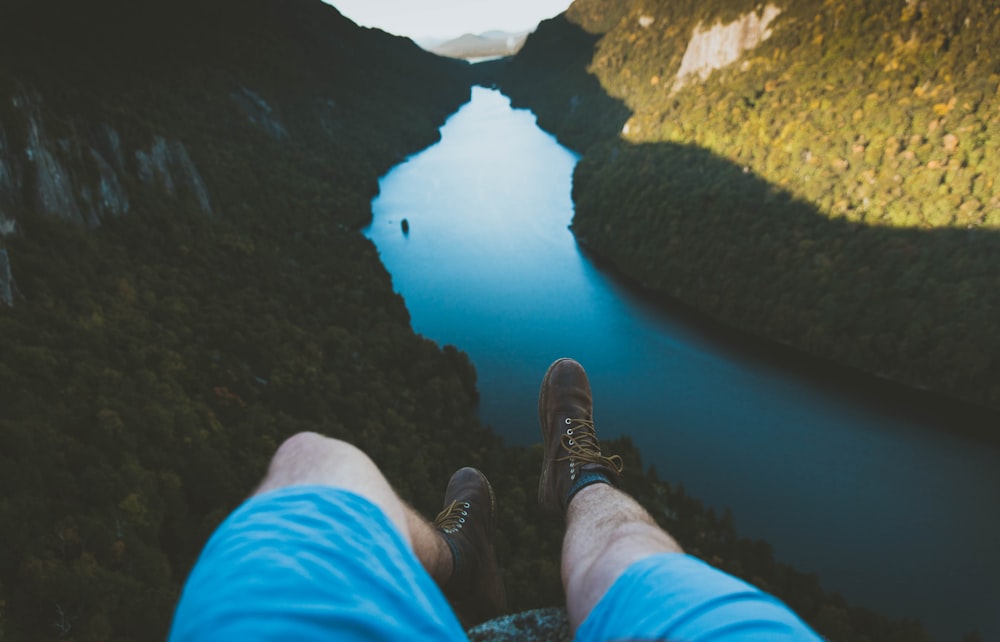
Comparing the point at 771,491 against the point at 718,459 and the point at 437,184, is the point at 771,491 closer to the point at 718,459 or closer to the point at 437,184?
the point at 718,459

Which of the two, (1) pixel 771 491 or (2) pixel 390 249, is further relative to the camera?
(2) pixel 390 249

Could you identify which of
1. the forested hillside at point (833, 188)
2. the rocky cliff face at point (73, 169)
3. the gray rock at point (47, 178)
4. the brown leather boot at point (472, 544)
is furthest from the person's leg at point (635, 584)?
the forested hillside at point (833, 188)

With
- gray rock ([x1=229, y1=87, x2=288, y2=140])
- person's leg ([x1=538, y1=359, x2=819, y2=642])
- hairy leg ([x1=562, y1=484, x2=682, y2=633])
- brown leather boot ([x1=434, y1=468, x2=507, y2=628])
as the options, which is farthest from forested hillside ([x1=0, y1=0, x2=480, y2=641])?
hairy leg ([x1=562, y1=484, x2=682, y2=633])

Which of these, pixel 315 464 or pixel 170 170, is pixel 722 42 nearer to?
pixel 170 170

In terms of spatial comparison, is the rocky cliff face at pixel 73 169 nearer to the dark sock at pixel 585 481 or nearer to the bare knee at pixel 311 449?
the bare knee at pixel 311 449

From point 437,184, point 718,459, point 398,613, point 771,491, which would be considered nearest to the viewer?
point 398,613

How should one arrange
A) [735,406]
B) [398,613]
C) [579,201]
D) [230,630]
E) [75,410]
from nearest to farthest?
[230,630] → [398,613] → [75,410] → [735,406] → [579,201]

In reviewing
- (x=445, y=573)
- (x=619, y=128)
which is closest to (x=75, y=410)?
(x=445, y=573)
